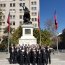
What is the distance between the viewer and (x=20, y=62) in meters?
28.8

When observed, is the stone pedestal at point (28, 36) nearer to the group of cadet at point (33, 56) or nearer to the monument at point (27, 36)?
the monument at point (27, 36)

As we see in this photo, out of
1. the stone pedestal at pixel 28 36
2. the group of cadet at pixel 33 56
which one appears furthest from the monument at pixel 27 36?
the group of cadet at pixel 33 56

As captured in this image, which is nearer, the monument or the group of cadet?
the group of cadet

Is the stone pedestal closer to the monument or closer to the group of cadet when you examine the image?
the monument

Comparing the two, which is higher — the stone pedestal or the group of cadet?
the stone pedestal

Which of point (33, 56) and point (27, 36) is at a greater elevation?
point (27, 36)

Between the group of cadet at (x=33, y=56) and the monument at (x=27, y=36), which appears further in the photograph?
the monument at (x=27, y=36)

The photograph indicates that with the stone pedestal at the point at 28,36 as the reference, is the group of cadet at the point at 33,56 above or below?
below

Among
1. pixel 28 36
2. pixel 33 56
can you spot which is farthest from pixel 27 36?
pixel 33 56

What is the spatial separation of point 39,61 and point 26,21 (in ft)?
Answer: 37.3

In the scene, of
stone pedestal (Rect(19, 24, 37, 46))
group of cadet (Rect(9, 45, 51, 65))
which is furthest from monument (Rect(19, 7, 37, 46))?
group of cadet (Rect(9, 45, 51, 65))

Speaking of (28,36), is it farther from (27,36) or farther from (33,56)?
(33,56)

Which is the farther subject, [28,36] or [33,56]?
[28,36]

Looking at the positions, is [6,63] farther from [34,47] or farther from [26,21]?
[26,21]
